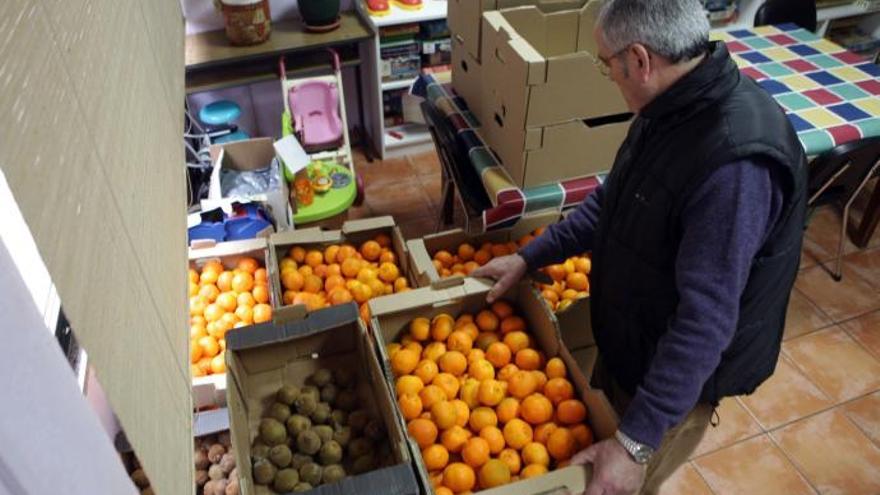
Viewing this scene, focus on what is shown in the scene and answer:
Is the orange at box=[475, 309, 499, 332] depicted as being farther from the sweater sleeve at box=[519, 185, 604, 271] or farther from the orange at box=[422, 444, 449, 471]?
the orange at box=[422, 444, 449, 471]

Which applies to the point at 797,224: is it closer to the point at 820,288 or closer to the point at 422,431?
the point at 422,431

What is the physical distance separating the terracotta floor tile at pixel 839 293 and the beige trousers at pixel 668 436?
159 centimetres

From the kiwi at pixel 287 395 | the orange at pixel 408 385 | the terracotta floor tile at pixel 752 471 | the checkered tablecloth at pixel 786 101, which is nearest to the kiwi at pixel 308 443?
the kiwi at pixel 287 395

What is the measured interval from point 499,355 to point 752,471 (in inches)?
47.3

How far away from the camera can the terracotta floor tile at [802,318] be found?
266cm

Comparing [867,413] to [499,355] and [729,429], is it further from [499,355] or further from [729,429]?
[499,355]

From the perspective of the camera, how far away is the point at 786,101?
238cm

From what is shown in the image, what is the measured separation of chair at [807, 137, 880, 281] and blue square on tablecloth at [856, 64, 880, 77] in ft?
1.30

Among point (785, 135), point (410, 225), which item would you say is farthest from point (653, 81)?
point (410, 225)

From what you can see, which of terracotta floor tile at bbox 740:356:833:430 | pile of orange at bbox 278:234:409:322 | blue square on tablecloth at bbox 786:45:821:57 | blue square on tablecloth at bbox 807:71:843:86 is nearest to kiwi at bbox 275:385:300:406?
pile of orange at bbox 278:234:409:322

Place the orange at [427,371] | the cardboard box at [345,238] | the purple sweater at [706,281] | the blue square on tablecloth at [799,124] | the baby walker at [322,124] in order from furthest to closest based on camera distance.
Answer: the baby walker at [322,124] → the blue square on tablecloth at [799,124] → the cardboard box at [345,238] → the orange at [427,371] → the purple sweater at [706,281]

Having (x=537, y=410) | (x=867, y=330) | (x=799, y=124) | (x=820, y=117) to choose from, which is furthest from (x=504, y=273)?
(x=867, y=330)

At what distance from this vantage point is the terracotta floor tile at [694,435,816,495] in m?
2.11

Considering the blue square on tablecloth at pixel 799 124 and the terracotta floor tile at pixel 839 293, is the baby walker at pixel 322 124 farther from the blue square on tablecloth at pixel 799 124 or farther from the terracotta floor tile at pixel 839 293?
the terracotta floor tile at pixel 839 293
